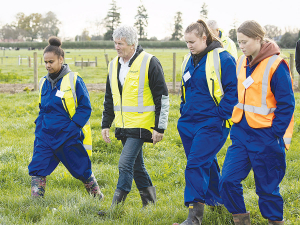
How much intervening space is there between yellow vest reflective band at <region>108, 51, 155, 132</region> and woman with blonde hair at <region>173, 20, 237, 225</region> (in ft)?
1.46

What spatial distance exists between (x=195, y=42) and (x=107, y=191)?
2.48 metres

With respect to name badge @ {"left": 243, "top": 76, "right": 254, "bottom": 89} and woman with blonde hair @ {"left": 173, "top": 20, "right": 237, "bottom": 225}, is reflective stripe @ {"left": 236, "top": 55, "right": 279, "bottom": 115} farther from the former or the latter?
woman with blonde hair @ {"left": 173, "top": 20, "right": 237, "bottom": 225}

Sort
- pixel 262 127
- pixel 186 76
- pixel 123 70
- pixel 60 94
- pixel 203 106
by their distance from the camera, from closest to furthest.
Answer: pixel 262 127, pixel 203 106, pixel 186 76, pixel 123 70, pixel 60 94

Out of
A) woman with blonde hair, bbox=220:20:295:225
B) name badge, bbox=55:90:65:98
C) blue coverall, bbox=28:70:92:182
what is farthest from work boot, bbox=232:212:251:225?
name badge, bbox=55:90:65:98

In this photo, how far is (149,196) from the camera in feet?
13.9

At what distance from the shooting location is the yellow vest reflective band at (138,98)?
3.90 meters

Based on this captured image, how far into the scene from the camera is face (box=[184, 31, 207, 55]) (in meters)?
3.61

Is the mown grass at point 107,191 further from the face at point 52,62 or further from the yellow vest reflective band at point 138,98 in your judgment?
the face at point 52,62

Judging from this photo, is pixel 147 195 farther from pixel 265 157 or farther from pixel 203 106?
pixel 265 157

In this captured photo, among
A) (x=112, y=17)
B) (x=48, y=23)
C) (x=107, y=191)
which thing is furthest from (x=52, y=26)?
(x=107, y=191)

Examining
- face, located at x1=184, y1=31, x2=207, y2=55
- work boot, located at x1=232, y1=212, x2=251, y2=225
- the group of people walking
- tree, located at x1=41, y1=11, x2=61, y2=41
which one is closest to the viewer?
the group of people walking

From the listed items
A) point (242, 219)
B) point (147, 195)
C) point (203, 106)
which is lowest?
point (147, 195)

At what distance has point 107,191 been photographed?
4.87 meters

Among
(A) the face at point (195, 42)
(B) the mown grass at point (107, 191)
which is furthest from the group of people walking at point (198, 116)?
(B) the mown grass at point (107, 191)
